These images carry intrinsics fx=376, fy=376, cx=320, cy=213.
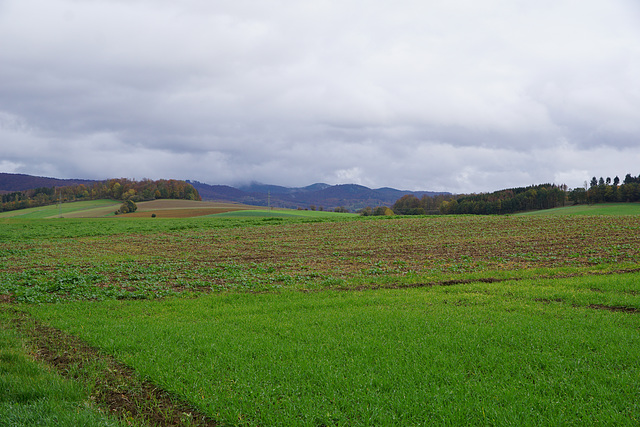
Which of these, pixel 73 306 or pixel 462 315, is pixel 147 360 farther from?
pixel 462 315

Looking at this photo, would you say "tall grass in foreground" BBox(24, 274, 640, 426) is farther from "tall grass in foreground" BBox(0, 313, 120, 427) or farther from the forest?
the forest

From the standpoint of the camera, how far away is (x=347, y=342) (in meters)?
9.21

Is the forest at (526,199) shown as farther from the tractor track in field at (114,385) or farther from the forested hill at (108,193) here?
the tractor track in field at (114,385)

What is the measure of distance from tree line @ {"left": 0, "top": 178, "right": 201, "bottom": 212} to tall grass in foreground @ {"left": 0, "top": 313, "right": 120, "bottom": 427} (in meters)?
142

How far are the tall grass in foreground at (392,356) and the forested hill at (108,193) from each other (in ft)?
463

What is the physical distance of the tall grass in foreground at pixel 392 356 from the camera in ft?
20.7

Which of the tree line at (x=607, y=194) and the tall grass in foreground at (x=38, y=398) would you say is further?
the tree line at (x=607, y=194)

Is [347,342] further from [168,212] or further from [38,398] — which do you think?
[168,212]

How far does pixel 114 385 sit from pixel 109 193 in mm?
162023

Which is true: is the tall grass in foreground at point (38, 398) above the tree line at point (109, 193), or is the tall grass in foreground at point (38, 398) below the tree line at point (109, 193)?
below

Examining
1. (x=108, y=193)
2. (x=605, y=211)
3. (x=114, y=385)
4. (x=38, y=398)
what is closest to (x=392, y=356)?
(x=114, y=385)

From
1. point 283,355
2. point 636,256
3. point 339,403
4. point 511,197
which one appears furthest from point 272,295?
point 511,197

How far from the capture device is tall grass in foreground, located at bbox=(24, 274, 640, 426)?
6.30m

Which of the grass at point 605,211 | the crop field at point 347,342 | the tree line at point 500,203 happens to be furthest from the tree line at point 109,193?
the crop field at point 347,342
